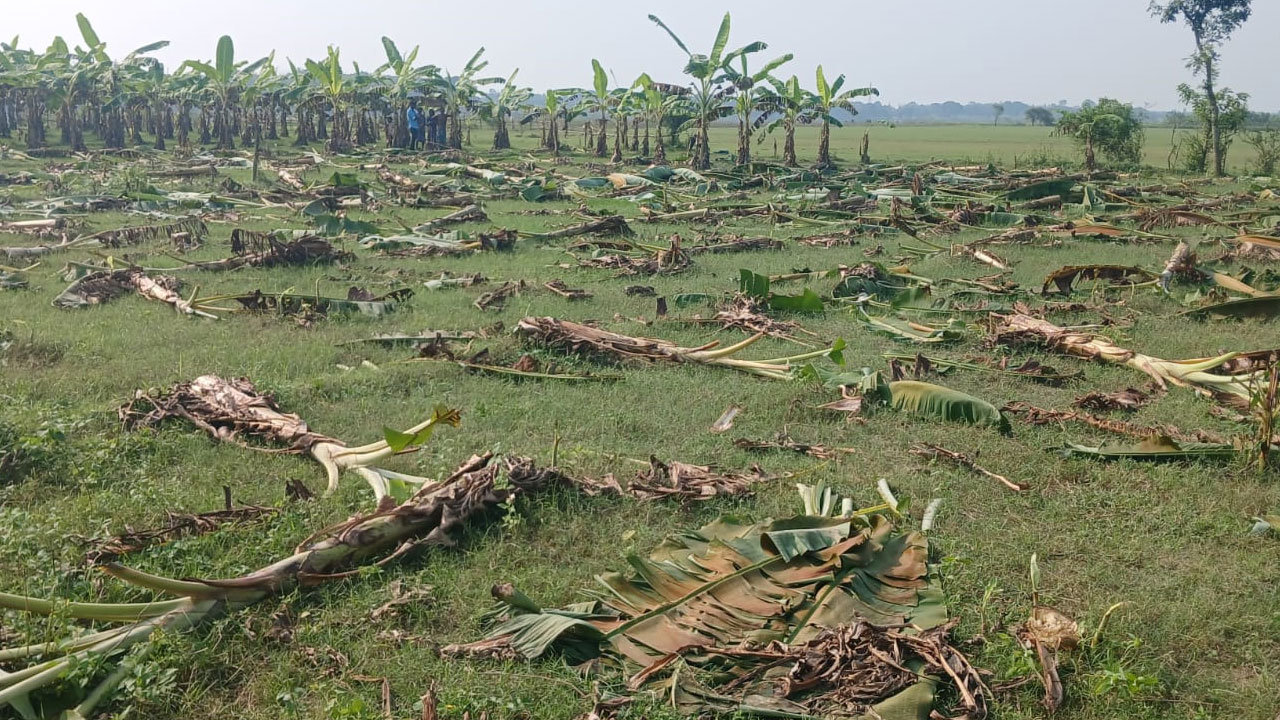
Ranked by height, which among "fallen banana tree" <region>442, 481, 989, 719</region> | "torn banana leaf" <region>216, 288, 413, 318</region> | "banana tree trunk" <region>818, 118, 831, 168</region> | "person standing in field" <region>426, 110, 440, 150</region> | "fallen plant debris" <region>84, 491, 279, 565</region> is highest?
"person standing in field" <region>426, 110, 440, 150</region>

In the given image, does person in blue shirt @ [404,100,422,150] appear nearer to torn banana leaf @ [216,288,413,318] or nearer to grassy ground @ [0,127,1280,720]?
torn banana leaf @ [216,288,413,318]

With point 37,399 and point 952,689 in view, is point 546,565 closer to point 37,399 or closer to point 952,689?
point 952,689

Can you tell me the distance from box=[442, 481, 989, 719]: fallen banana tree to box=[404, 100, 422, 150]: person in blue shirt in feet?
112

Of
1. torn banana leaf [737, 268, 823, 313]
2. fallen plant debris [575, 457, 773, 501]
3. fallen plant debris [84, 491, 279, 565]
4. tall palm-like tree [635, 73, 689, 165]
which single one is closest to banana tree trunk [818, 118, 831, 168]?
tall palm-like tree [635, 73, 689, 165]

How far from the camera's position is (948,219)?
53.5 feet

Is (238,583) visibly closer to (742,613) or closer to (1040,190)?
(742,613)

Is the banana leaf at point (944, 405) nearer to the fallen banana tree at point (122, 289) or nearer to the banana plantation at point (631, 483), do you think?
the banana plantation at point (631, 483)

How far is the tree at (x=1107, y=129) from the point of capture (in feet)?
92.1

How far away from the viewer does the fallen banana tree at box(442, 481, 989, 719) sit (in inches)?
127

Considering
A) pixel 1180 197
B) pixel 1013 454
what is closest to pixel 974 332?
pixel 1013 454

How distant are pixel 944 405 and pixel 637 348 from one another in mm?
2648

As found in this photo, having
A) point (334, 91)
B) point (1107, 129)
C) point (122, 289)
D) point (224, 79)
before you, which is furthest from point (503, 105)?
point (122, 289)

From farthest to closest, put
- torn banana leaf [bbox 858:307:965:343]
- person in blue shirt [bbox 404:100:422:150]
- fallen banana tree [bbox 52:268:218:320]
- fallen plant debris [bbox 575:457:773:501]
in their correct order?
person in blue shirt [bbox 404:100:422:150]
fallen banana tree [bbox 52:268:218:320]
torn banana leaf [bbox 858:307:965:343]
fallen plant debris [bbox 575:457:773:501]

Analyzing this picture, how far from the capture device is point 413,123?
119ft
